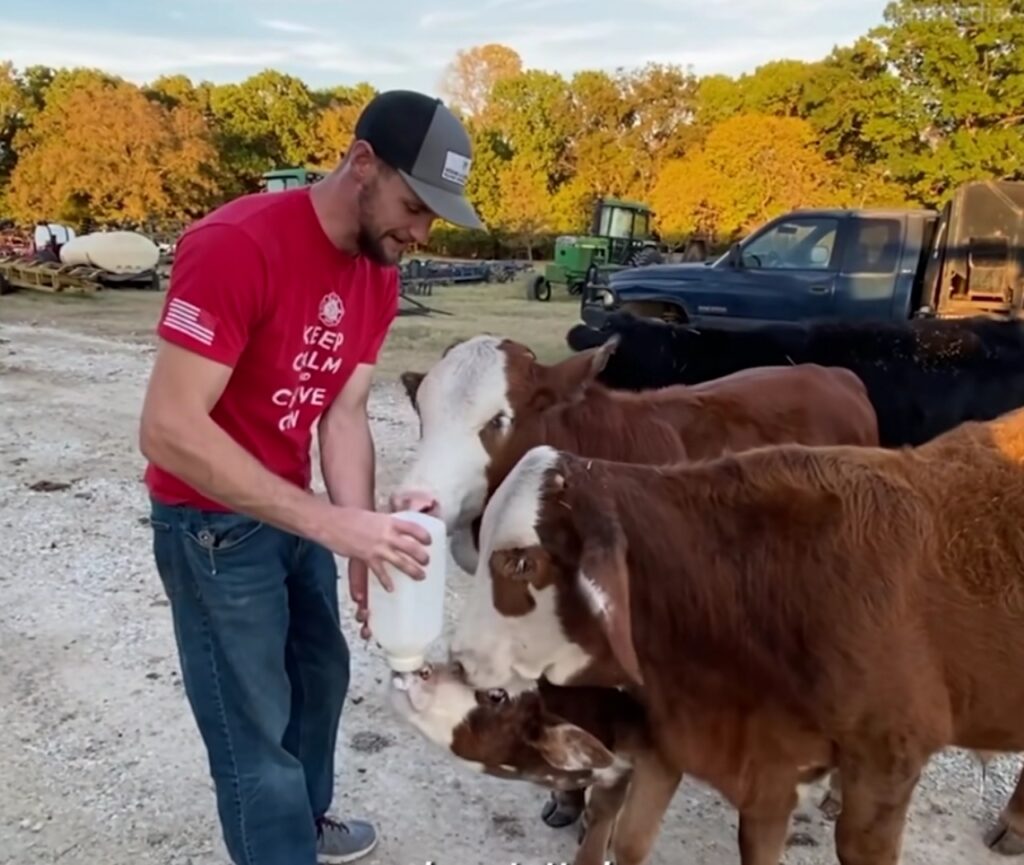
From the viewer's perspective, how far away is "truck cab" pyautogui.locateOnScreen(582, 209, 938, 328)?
1113 centimetres

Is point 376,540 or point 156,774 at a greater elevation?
point 376,540

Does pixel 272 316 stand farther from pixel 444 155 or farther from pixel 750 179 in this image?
pixel 750 179

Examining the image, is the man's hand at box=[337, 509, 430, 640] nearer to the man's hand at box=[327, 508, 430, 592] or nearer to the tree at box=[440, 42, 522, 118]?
the man's hand at box=[327, 508, 430, 592]

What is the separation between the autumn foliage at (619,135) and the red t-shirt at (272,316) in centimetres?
2856

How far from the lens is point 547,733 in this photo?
2809 mm

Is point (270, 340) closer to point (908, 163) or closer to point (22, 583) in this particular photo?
point (22, 583)

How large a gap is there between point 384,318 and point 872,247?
32.6 ft

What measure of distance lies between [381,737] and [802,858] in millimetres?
1591

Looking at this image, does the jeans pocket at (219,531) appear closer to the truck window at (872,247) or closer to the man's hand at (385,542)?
the man's hand at (385,542)

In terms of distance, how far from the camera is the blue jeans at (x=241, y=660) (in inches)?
90.7

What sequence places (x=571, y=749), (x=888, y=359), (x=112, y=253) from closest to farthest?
(x=571, y=749), (x=888, y=359), (x=112, y=253)

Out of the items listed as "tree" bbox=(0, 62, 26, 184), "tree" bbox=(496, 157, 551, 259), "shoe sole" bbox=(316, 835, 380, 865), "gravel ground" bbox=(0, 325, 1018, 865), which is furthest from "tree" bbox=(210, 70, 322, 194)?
Answer: "shoe sole" bbox=(316, 835, 380, 865)

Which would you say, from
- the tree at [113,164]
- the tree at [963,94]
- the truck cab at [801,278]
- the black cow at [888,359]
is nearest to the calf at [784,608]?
the black cow at [888,359]

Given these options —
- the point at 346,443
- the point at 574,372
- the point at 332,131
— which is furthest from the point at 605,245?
Result: the point at 332,131
